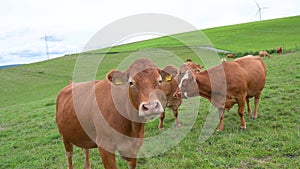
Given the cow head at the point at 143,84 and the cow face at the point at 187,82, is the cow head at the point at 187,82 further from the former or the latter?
the cow head at the point at 143,84

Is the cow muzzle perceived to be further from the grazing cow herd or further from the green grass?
the green grass

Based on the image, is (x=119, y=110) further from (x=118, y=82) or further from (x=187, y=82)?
(x=187, y=82)

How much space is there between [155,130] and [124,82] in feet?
14.3

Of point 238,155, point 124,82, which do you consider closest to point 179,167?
point 238,155

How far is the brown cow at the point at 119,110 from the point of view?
3.76 metres

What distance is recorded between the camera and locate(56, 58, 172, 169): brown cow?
12.3 ft

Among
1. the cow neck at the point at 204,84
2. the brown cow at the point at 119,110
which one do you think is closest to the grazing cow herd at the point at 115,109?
the brown cow at the point at 119,110

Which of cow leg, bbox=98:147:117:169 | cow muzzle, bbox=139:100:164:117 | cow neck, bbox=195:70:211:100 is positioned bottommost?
cow leg, bbox=98:147:117:169

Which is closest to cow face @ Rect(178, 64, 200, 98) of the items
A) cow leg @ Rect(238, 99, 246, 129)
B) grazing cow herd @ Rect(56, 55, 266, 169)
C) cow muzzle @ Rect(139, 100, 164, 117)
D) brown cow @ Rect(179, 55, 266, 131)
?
brown cow @ Rect(179, 55, 266, 131)

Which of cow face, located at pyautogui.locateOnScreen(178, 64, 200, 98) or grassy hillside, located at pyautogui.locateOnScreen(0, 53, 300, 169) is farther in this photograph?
cow face, located at pyautogui.locateOnScreen(178, 64, 200, 98)

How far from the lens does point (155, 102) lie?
345cm

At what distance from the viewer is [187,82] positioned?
828 cm

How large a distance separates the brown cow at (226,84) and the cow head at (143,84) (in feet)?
12.9

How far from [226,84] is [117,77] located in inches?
178
